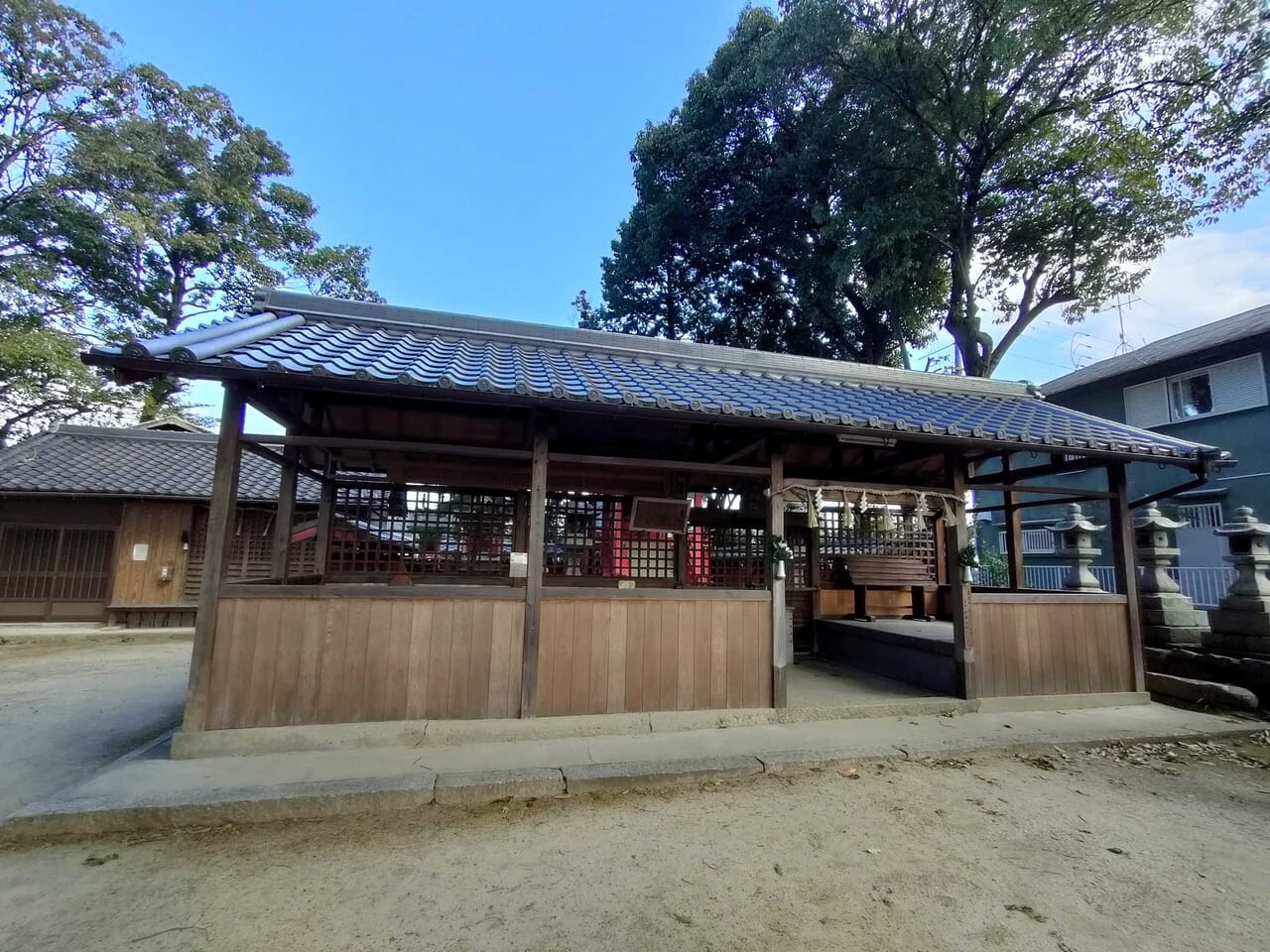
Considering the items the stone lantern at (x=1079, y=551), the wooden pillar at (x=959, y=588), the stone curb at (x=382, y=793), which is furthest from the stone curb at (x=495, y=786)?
the stone lantern at (x=1079, y=551)

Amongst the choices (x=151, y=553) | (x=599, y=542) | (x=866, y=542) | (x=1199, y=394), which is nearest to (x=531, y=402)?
(x=599, y=542)

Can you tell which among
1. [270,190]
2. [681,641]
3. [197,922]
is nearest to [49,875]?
[197,922]

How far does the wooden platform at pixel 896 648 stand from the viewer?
5.83 metres

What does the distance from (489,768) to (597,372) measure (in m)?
3.40

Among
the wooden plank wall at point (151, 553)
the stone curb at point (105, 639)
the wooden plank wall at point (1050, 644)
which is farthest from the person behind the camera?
the wooden plank wall at point (151, 553)

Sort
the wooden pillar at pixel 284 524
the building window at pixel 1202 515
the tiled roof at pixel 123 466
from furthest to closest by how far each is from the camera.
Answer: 1. the building window at pixel 1202 515
2. the tiled roof at pixel 123 466
3. the wooden pillar at pixel 284 524

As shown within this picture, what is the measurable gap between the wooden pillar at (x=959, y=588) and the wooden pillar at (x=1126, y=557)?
1.78 metres

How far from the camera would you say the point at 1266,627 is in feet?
20.2

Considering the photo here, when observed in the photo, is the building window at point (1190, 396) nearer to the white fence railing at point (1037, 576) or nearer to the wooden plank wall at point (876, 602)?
the white fence railing at point (1037, 576)

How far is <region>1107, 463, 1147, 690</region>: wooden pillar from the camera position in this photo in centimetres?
594

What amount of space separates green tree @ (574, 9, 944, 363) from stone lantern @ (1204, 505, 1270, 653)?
25.2 feet

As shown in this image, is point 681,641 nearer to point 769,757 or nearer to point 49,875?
point 769,757

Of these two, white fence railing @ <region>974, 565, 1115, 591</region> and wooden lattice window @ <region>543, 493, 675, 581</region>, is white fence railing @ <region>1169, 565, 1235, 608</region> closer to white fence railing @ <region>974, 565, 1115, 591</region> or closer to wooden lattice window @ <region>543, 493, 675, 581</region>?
white fence railing @ <region>974, 565, 1115, 591</region>

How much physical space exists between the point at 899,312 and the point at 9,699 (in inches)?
644
